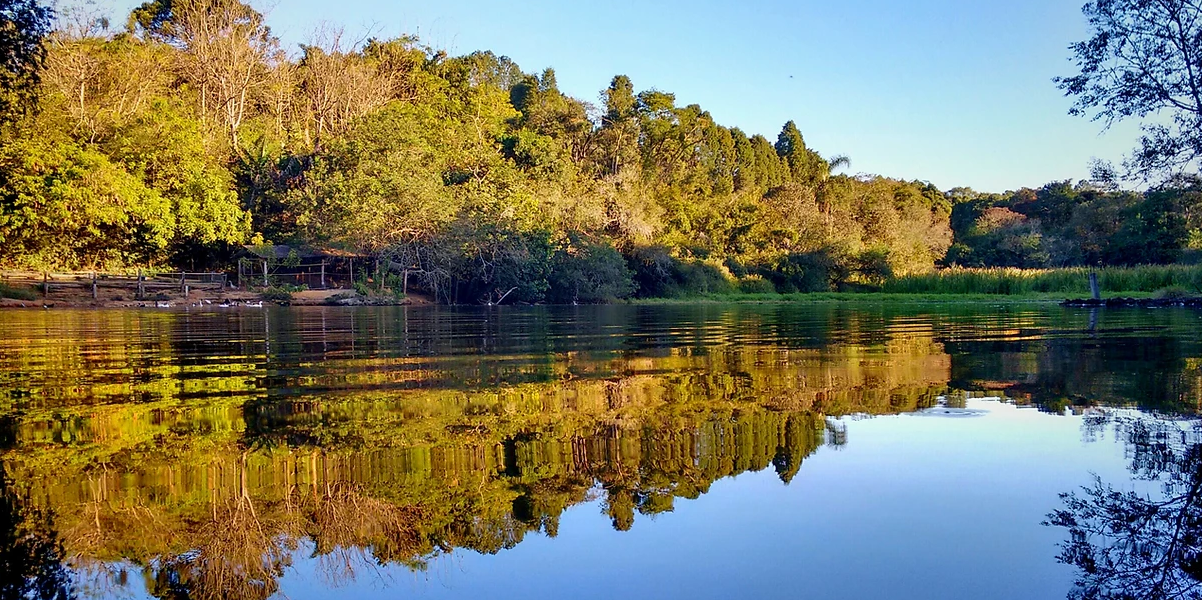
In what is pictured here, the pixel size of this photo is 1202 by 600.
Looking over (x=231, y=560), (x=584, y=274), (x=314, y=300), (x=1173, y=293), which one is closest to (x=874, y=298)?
(x=584, y=274)

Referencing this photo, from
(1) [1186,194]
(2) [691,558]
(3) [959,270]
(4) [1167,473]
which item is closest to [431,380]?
(2) [691,558]

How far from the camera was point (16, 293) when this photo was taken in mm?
31875

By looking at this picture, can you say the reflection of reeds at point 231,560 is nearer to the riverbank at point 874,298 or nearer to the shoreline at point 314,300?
the shoreline at point 314,300

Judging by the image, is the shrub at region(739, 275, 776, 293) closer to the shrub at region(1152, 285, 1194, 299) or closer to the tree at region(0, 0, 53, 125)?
the shrub at region(1152, 285, 1194, 299)

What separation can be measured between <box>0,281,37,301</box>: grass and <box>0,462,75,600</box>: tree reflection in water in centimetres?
3369

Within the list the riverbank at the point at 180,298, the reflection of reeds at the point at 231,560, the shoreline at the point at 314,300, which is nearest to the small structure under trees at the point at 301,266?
the riverbank at the point at 180,298

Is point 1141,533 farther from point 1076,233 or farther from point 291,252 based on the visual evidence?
point 1076,233

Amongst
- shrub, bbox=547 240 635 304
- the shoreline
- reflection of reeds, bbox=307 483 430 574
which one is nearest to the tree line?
shrub, bbox=547 240 635 304

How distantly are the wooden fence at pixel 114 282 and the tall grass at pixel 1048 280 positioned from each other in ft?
115

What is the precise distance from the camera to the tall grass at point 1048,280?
34.3m

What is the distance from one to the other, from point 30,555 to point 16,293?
3516 centimetres

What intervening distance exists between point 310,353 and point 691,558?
8840 millimetres

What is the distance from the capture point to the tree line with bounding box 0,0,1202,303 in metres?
35.7

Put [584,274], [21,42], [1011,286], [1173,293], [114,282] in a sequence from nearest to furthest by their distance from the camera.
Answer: [21,42] → [1173,293] → [114,282] → [1011,286] → [584,274]
